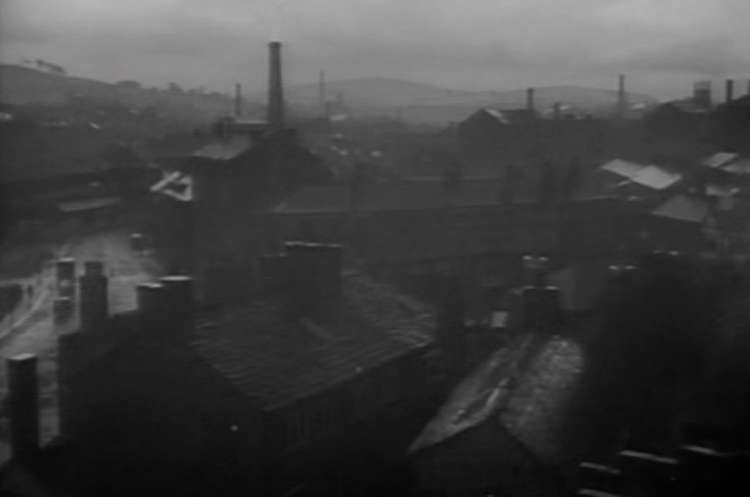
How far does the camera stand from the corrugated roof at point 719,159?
15.2 meters

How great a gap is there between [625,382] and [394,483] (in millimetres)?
2303

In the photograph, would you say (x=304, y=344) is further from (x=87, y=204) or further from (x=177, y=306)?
(x=87, y=204)

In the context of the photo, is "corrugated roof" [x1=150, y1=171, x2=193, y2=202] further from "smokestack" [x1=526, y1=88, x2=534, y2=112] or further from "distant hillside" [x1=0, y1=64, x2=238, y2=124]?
"smokestack" [x1=526, y1=88, x2=534, y2=112]

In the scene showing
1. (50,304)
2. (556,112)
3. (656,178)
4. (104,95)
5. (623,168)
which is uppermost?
(104,95)

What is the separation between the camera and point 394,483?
725 cm

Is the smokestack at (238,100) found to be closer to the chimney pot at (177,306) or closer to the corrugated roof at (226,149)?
the corrugated roof at (226,149)

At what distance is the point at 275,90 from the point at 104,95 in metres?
6.29

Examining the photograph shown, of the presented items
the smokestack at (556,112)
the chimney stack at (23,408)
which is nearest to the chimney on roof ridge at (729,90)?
the smokestack at (556,112)

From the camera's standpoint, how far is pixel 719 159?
15.6m

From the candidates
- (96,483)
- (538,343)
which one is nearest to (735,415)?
(538,343)

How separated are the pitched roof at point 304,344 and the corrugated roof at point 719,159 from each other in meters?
8.45

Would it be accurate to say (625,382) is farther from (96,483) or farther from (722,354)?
(96,483)

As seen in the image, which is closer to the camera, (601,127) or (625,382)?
(625,382)

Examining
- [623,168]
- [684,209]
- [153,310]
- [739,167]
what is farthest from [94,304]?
[623,168]
